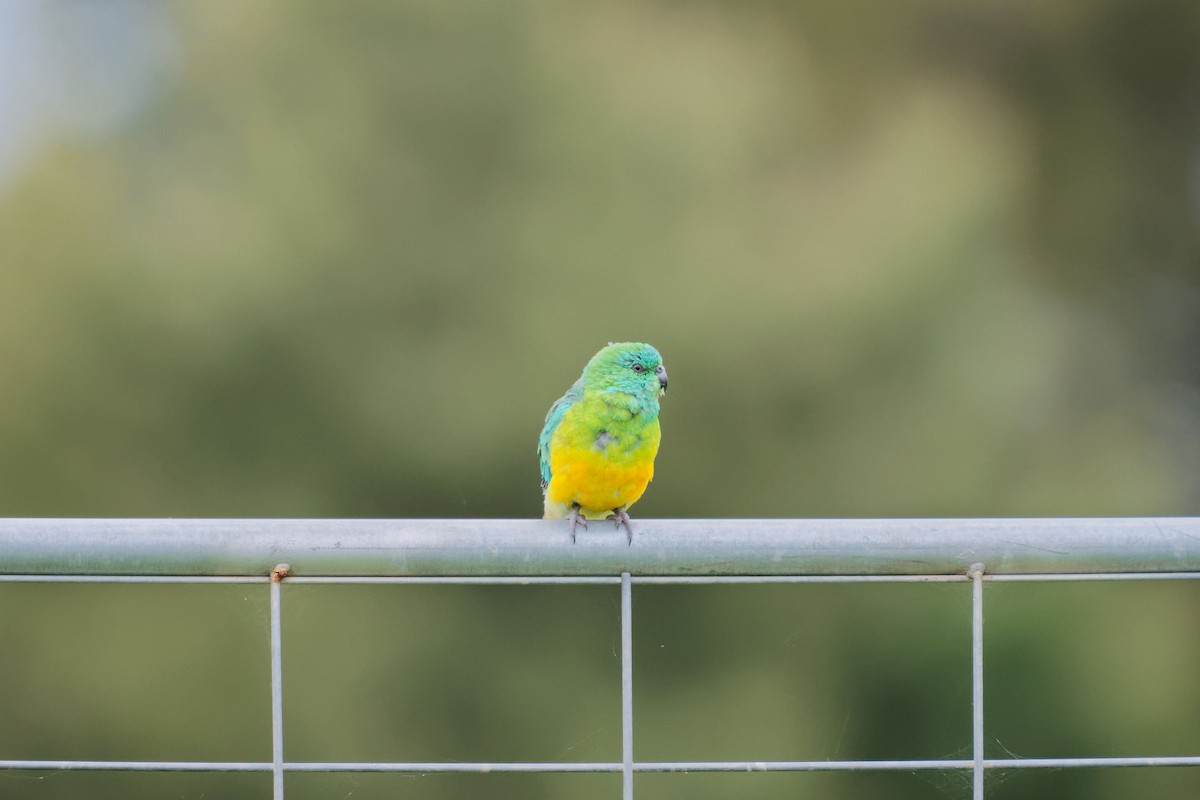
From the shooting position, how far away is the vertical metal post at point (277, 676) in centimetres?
118

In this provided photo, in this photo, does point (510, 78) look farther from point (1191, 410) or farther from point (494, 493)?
point (1191, 410)

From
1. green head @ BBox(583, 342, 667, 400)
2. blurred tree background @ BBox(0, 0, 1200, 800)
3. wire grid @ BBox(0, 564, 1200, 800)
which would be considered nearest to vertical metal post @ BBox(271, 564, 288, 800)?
wire grid @ BBox(0, 564, 1200, 800)

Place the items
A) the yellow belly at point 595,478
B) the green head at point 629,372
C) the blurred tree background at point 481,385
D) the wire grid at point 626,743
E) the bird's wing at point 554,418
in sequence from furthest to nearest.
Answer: the blurred tree background at point 481,385, the bird's wing at point 554,418, the green head at point 629,372, the yellow belly at point 595,478, the wire grid at point 626,743

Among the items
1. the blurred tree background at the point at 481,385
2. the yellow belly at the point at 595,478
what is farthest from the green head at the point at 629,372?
the blurred tree background at the point at 481,385

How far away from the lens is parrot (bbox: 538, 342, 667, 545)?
97.7 inches

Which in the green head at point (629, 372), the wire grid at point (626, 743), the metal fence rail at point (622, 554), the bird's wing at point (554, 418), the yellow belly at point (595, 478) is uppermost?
the green head at point (629, 372)

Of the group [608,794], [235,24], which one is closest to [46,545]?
[608,794]

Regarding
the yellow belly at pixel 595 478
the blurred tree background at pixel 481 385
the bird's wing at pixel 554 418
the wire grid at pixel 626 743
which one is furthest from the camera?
the blurred tree background at pixel 481 385

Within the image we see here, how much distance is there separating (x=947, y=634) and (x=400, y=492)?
147 inches

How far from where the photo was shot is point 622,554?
1255mm

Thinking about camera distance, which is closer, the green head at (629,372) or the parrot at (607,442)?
the parrot at (607,442)

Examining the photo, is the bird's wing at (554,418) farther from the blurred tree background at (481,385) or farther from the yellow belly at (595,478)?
the blurred tree background at (481,385)

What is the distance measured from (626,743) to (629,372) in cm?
154

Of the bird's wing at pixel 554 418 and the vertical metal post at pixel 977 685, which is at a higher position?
the bird's wing at pixel 554 418
